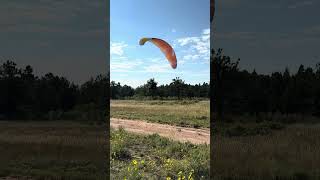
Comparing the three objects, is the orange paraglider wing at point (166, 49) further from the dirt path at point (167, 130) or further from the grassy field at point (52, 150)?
the grassy field at point (52, 150)

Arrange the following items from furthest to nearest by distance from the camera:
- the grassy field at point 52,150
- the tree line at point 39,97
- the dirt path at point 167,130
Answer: the tree line at point 39,97
the grassy field at point 52,150
the dirt path at point 167,130

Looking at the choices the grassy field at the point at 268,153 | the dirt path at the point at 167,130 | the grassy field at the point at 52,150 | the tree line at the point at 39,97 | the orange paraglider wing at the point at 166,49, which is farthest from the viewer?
the tree line at the point at 39,97

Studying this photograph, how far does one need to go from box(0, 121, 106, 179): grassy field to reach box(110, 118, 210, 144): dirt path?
0.27m

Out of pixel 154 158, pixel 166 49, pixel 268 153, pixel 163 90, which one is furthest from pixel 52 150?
pixel 268 153

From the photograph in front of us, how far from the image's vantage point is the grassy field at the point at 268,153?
4883mm

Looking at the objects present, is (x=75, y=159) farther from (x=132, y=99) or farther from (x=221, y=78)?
(x=221, y=78)

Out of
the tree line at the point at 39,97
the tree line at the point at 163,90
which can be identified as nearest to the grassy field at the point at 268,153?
the tree line at the point at 163,90

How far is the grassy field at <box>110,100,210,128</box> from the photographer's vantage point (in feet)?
16.3

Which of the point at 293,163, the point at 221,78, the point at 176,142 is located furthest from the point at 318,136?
the point at 176,142

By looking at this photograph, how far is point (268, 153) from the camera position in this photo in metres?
5.03

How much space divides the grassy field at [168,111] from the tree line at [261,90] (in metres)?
0.27

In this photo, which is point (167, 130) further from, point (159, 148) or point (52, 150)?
point (52, 150)

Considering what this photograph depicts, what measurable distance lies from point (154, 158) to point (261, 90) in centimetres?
164

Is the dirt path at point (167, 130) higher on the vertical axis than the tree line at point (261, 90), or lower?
lower
